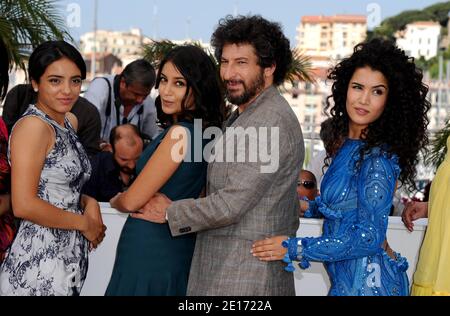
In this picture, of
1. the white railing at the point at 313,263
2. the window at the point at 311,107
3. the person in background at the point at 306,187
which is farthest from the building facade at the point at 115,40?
the white railing at the point at 313,263

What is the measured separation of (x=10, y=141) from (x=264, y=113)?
0.95 meters

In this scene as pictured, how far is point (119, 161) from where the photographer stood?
5.37 metres

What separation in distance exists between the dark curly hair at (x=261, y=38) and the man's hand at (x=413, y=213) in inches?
35.7

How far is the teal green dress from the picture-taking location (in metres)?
3.22

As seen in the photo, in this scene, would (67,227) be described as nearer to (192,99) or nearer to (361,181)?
(192,99)

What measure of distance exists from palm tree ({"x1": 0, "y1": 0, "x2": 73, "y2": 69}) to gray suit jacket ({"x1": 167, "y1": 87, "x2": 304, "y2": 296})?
391 centimetres

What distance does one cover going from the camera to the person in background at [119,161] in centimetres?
526

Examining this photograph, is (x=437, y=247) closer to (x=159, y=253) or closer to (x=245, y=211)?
(x=245, y=211)

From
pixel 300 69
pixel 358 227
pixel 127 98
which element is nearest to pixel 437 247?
pixel 358 227

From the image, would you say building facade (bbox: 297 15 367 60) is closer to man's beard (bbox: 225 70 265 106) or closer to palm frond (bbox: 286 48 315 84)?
palm frond (bbox: 286 48 315 84)

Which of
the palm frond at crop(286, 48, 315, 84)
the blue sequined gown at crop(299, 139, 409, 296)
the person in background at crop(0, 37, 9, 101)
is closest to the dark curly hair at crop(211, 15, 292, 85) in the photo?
the blue sequined gown at crop(299, 139, 409, 296)

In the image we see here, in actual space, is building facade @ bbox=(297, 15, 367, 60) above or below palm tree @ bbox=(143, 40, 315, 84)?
above

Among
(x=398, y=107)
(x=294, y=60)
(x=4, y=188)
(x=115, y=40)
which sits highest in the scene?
(x=115, y=40)

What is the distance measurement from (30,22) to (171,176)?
4026 mm
